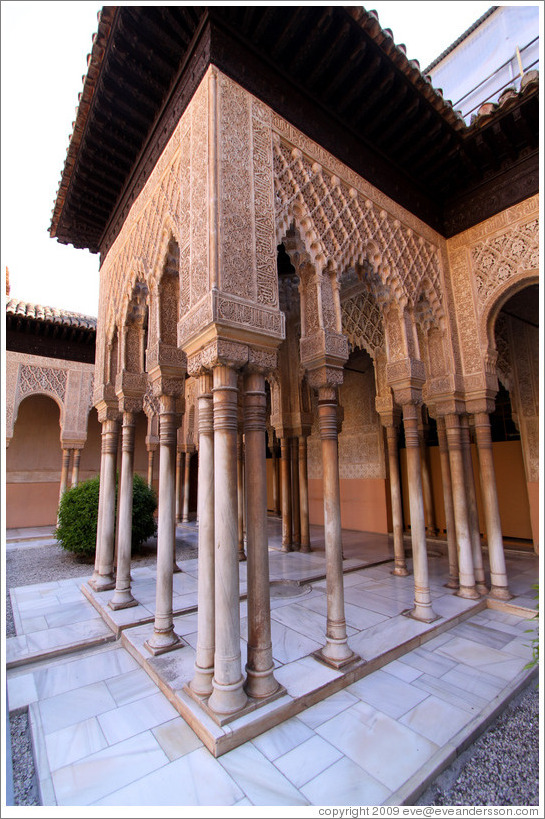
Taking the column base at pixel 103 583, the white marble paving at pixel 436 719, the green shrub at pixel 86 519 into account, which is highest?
the green shrub at pixel 86 519

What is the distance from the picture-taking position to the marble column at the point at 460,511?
5246mm

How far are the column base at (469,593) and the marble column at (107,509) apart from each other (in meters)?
4.82

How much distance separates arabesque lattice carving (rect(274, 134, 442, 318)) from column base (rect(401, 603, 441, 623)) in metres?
3.69

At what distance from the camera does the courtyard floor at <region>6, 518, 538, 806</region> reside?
2.35m

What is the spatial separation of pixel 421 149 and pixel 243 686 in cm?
624

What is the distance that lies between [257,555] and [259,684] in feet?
2.95

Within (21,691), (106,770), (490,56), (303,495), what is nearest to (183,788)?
(106,770)

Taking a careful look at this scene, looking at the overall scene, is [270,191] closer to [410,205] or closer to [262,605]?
[410,205]

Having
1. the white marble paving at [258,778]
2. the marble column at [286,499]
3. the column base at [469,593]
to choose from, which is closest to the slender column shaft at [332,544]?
the white marble paving at [258,778]

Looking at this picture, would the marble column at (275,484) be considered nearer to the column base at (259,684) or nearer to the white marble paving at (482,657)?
the white marble paving at (482,657)

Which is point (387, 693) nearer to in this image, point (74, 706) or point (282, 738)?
point (282, 738)

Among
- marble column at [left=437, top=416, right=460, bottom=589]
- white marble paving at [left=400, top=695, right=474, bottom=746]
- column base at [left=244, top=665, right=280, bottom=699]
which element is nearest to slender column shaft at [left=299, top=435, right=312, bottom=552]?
marble column at [left=437, top=416, right=460, bottom=589]

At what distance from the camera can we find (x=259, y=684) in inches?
115

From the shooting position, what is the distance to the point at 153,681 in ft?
11.4
